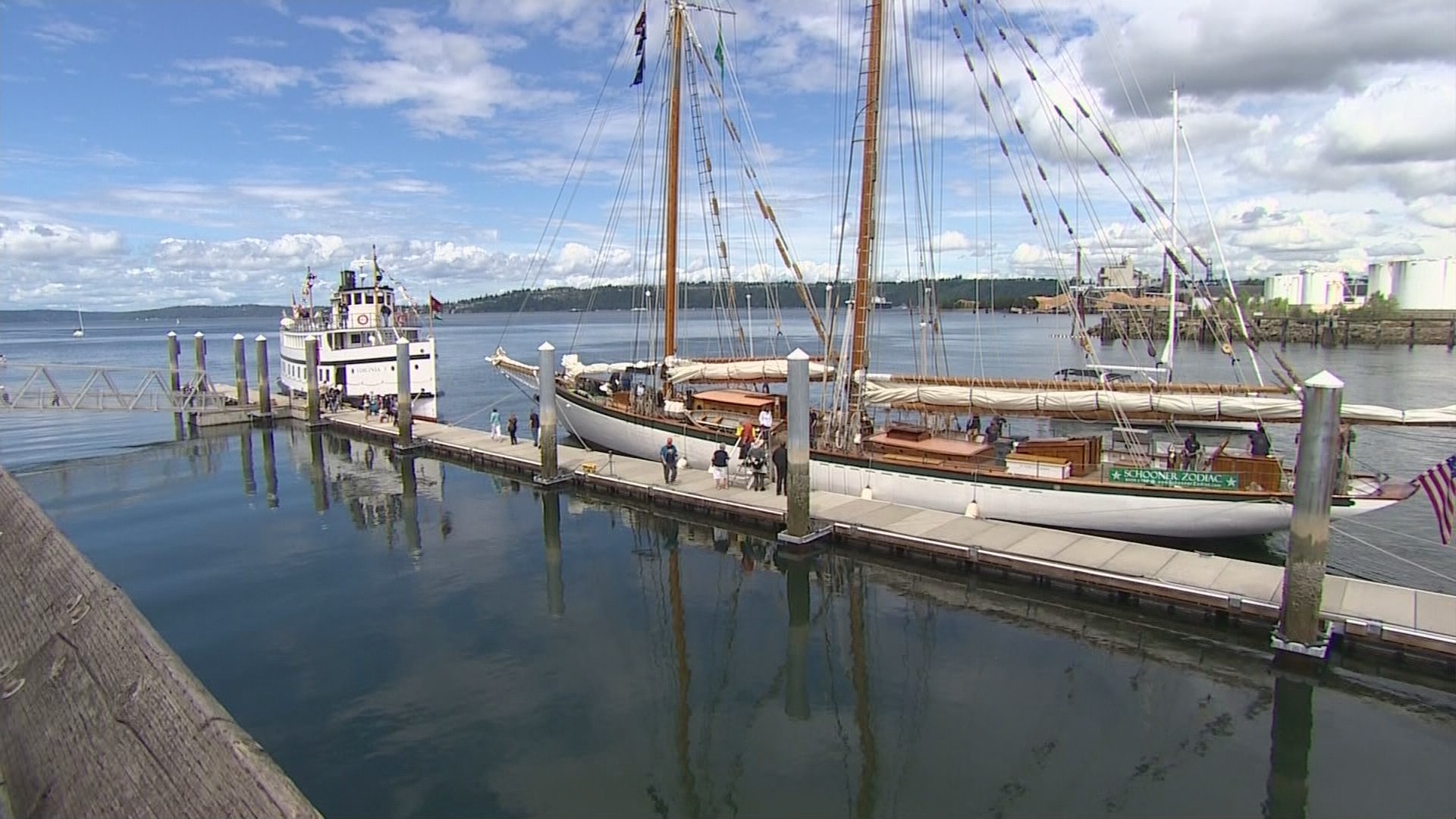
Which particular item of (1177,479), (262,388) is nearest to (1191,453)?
(1177,479)

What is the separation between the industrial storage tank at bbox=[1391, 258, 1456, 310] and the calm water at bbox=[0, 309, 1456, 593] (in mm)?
68265

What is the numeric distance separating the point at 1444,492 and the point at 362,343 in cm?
4784

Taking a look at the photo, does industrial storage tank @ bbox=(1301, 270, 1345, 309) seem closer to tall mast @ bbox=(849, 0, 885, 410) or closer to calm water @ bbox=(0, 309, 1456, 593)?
calm water @ bbox=(0, 309, 1456, 593)

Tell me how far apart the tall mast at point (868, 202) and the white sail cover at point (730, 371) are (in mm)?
6294

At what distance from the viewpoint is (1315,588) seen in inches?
523

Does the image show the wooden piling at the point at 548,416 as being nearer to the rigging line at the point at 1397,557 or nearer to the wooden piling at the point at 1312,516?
the wooden piling at the point at 1312,516

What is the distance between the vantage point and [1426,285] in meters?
151

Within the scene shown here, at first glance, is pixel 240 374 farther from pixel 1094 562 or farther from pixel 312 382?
pixel 1094 562

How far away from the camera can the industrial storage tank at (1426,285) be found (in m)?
148

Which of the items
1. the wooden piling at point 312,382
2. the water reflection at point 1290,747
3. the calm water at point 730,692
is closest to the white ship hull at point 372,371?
the wooden piling at point 312,382

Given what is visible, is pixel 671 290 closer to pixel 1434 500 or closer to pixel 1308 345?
pixel 1434 500

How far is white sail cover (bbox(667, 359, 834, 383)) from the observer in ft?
102

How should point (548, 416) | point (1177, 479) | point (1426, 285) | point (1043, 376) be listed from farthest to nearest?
point (1426, 285)
point (1043, 376)
point (548, 416)
point (1177, 479)

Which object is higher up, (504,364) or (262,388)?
(504,364)
